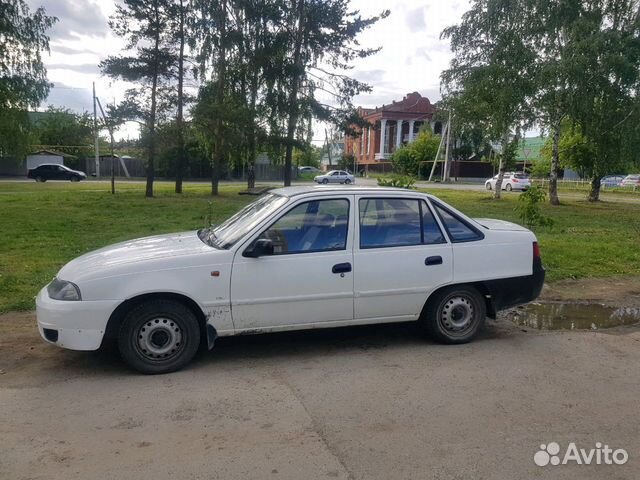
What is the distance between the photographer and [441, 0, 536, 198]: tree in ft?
69.3

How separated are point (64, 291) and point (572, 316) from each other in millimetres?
5651

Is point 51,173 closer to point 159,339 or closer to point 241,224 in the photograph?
point 241,224

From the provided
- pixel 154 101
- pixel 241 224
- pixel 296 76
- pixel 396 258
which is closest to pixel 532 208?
pixel 396 258

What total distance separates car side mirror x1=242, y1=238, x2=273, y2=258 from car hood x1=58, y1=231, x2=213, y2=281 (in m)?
0.38

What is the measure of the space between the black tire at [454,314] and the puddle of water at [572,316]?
1066 millimetres

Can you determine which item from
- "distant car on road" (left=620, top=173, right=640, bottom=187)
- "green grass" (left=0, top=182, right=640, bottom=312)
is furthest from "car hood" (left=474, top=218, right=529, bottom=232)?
"distant car on road" (left=620, top=173, right=640, bottom=187)

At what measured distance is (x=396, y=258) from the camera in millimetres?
5094

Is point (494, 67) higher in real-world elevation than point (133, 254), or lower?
higher

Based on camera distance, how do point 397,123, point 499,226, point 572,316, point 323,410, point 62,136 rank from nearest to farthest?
point 323,410
point 499,226
point 572,316
point 62,136
point 397,123

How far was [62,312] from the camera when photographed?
436 cm

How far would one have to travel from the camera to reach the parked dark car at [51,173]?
41.5 meters

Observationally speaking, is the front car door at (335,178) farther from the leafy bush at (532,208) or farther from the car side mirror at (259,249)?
the car side mirror at (259,249)

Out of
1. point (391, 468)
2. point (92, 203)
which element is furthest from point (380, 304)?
point (92, 203)

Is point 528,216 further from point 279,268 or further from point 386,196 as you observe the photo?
point 279,268
